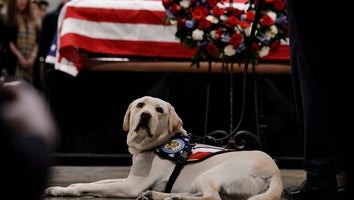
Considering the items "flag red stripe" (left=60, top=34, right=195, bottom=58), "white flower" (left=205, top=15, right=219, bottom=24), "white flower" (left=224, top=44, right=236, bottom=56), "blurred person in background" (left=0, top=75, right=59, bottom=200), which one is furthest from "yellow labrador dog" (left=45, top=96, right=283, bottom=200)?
"blurred person in background" (left=0, top=75, right=59, bottom=200)

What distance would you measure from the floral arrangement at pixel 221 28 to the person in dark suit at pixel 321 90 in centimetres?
179

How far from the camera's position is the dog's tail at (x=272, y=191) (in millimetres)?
2763

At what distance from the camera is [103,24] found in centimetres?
521

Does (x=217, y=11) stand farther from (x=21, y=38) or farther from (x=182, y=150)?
(x=21, y=38)

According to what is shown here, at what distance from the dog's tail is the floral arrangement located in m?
1.96

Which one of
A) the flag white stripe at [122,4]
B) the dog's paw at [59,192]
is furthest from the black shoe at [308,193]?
the flag white stripe at [122,4]

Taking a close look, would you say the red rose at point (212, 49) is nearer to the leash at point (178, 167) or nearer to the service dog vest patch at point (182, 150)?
the service dog vest patch at point (182, 150)

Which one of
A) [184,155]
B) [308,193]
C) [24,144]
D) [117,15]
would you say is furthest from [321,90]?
[117,15]

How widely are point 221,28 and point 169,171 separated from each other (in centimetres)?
187

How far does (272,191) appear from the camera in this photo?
9.23 feet

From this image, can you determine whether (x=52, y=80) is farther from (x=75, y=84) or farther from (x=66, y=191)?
(x=66, y=191)

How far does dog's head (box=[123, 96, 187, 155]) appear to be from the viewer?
3.18 metres

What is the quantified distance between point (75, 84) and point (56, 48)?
1.03 ft

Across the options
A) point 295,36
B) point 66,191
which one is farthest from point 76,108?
point 295,36
